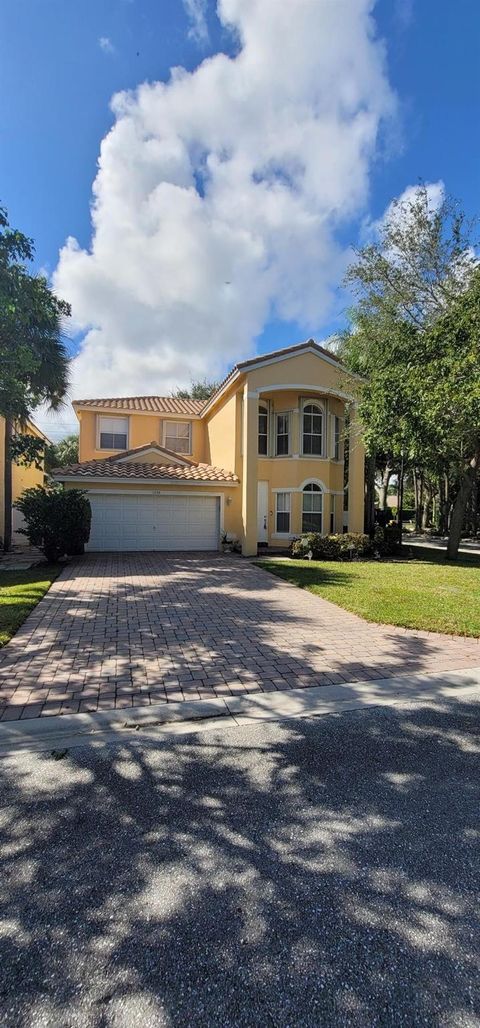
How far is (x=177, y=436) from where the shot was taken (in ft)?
75.8

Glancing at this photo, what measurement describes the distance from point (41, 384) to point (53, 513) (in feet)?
16.6

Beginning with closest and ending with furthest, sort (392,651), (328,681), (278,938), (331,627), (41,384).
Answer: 1. (278,938)
2. (328,681)
3. (392,651)
4. (331,627)
5. (41,384)

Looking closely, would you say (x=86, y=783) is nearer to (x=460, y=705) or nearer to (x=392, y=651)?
(x=460, y=705)

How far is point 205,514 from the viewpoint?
17.7 metres

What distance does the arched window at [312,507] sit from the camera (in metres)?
17.6

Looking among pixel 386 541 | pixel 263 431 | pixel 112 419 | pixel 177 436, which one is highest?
pixel 112 419

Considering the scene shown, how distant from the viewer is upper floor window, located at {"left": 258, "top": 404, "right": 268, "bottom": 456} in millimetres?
18203

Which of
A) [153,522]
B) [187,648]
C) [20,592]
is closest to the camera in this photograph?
[187,648]

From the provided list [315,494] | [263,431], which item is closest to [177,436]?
[263,431]

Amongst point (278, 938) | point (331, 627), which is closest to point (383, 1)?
point (331, 627)

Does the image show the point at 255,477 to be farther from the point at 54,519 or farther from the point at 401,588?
the point at 401,588

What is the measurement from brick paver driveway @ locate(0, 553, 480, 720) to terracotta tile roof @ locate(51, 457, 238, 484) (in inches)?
293

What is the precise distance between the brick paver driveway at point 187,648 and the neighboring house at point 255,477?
7.23 meters

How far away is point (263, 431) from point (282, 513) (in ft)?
11.3
